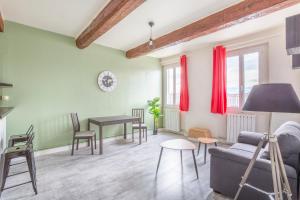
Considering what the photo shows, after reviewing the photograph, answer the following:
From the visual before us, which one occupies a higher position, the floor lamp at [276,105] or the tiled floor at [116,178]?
the floor lamp at [276,105]

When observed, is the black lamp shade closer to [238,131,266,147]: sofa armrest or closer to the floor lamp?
the floor lamp

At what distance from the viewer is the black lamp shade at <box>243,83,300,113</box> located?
1.38 m

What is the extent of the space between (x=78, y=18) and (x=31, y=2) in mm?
699

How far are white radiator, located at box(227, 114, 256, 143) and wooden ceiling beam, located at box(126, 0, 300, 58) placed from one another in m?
2.09

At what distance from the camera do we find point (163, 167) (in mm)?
2893

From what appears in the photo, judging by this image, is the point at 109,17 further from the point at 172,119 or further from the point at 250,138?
the point at 172,119

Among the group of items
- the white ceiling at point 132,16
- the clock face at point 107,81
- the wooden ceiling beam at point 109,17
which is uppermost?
the white ceiling at point 132,16

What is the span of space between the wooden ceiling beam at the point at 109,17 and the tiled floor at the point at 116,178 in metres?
2.48

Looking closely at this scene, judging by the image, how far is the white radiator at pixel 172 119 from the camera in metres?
5.30

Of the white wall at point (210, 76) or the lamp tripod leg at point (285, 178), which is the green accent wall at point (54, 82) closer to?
the white wall at point (210, 76)

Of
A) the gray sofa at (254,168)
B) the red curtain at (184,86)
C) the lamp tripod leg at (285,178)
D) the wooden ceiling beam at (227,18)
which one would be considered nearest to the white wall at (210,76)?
the red curtain at (184,86)

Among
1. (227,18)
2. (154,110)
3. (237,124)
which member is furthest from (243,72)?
(154,110)

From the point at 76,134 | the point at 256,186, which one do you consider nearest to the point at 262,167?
the point at 256,186

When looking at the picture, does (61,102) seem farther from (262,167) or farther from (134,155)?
(262,167)
